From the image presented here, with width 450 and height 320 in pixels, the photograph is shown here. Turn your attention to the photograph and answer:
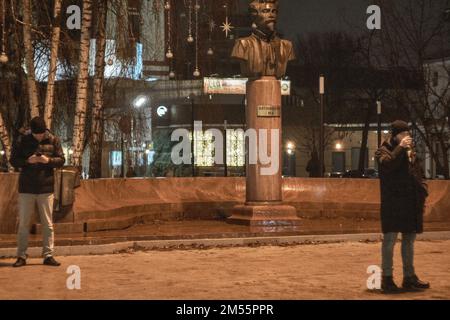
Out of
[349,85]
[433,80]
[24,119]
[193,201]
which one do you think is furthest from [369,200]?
[349,85]

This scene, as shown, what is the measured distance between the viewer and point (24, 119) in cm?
2127

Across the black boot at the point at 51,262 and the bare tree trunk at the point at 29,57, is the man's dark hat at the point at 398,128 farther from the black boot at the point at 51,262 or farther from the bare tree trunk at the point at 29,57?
the bare tree trunk at the point at 29,57

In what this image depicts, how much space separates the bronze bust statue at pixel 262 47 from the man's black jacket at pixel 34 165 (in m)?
5.19

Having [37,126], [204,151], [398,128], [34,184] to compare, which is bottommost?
[34,184]

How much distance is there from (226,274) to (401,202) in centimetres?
249

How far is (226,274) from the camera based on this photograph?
10.2m

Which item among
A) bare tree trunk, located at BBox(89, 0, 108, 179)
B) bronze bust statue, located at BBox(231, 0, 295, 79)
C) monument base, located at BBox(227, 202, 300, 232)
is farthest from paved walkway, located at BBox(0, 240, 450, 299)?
bare tree trunk, located at BBox(89, 0, 108, 179)

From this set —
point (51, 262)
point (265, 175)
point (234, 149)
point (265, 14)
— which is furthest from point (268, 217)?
point (234, 149)

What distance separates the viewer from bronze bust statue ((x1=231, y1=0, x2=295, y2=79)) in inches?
597

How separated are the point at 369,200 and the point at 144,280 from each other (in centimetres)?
924

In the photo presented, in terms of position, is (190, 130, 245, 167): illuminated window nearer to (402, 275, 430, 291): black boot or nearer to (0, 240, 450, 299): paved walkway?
(0, 240, 450, 299): paved walkway

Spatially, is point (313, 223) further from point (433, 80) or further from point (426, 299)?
point (433, 80)

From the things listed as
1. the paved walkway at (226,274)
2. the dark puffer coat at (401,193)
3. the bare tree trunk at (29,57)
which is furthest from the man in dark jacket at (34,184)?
the bare tree trunk at (29,57)

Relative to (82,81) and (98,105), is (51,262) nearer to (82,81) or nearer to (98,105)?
(82,81)
